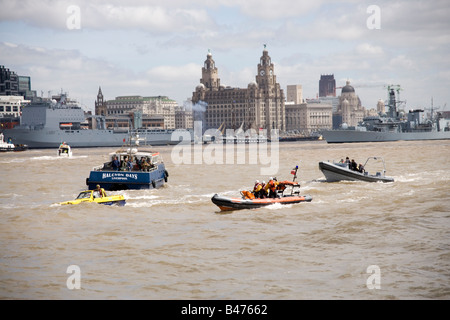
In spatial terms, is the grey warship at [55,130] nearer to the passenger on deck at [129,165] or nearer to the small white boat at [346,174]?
the passenger on deck at [129,165]

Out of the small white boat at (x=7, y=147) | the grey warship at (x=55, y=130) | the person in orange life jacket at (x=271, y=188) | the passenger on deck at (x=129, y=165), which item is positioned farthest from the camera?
the grey warship at (x=55, y=130)

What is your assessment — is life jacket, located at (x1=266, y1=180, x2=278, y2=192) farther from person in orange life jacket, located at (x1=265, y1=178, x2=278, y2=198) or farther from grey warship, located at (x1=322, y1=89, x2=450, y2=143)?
grey warship, located at (x1=322, y1=89, x2=450, y2=143)

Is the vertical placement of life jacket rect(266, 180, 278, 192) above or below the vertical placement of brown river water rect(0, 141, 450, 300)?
above

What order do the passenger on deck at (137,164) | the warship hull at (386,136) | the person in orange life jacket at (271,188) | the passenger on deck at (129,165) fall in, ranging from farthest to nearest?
1. the warship hull at (386,136)
2. the passenger on deck at (137,164)
3. the passenger on deck at (129,165)
4. the person in orange life jacket at (271,188)

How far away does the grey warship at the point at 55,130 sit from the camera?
16150 cm

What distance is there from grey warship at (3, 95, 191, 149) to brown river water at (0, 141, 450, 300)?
126315 mm

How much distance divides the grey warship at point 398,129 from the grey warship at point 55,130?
2406 inches

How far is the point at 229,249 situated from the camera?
22.5m

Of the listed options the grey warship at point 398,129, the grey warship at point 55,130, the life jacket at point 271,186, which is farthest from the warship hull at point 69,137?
the life jacket at point 271,186

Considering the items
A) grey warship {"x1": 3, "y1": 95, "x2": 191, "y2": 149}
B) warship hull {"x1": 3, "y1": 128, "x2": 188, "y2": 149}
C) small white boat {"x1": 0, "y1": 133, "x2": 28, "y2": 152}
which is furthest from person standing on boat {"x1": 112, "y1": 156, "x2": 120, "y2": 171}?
grey warship {"x1": 3, "y1": 95, "x2": 191, "y2": 149}

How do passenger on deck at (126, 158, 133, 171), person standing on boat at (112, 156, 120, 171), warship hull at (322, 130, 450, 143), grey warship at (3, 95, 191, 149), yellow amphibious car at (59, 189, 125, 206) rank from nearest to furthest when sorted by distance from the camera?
yellow amphibious car at (59, 189, 125, 206), person standing on boat at (112, 156, 120, 171), passenger on deck at (126, 158, 133, 171), grey warship at (3, 95, 191, 149), warship hull at (322, 130, 450, 143)

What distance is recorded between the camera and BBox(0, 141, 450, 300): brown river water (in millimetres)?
17672

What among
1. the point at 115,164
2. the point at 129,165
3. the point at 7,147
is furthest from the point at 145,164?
the point at 7,147
